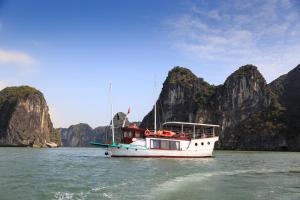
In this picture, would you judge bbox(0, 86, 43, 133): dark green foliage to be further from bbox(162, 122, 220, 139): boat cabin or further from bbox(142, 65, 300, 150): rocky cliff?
bbox(162, 122, 220, 139): boat cabin

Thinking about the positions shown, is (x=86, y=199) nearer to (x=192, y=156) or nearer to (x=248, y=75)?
(x=192, y=156)

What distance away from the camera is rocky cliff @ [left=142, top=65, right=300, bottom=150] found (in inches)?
5507

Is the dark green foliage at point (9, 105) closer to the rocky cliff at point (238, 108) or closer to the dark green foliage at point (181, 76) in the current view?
the rocky cliff at point (238, 108)

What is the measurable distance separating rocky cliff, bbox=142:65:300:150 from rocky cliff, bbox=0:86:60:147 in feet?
171

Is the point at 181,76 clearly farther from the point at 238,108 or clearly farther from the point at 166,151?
the point at 166,151

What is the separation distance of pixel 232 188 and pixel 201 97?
470ft

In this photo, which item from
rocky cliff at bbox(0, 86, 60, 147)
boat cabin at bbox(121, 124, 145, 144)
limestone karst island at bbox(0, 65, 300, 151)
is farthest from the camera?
rocky cliff at bbox(0, 86, 60, 147)

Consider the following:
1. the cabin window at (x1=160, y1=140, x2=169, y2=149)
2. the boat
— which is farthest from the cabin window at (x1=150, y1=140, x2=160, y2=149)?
the cabin window at (x1=160, y1=140, x2=169, y2=149)

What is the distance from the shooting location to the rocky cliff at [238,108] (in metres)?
140

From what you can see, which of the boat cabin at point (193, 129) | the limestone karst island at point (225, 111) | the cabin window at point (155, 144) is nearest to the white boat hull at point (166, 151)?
the cabin window at point (155, 144)

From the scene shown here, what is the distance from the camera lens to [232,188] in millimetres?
20969

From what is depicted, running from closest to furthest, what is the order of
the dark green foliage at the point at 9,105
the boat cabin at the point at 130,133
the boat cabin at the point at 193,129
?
the boat cabin at the point at 130,133 → the boat cabin at the point at 193,129 → the dark green foliage at the point at 9,105

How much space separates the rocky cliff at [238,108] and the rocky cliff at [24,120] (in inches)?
2050

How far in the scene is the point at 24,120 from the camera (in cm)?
18475
